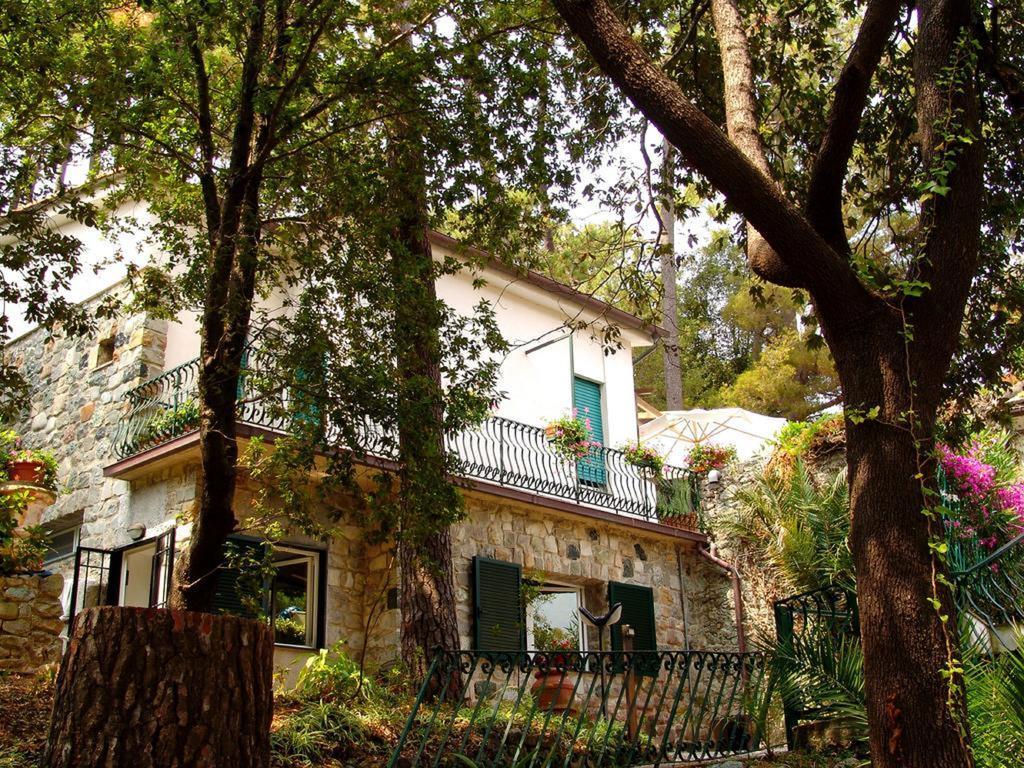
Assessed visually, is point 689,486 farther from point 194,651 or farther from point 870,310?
point 194,651

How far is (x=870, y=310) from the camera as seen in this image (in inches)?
184

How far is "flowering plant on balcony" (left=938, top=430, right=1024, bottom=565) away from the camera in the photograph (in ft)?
32.8

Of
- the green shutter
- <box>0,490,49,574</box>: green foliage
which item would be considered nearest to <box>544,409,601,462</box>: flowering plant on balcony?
the green shutter

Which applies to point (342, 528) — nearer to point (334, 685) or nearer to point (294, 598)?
point (294, 598)

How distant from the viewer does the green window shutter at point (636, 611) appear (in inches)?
496

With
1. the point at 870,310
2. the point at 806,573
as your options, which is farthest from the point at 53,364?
the point at 870,310

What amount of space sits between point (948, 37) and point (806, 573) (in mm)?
7908

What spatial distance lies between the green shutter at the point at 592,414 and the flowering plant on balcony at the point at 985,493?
187 inches

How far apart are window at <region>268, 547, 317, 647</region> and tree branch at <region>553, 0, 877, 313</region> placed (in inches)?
248

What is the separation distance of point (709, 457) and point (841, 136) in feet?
31.7

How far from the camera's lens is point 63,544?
38.4ft

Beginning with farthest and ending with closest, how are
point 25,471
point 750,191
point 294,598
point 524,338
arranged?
1. point 524,338
2. point 294,598
3. point 25,471
4. point 750,191

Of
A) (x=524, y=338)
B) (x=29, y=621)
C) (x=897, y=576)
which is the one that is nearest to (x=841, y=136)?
(x=897, y=576)

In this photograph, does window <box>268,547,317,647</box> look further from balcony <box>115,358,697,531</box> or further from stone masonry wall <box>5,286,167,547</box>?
stone masonry wall <box>5,286,167,547</box>
